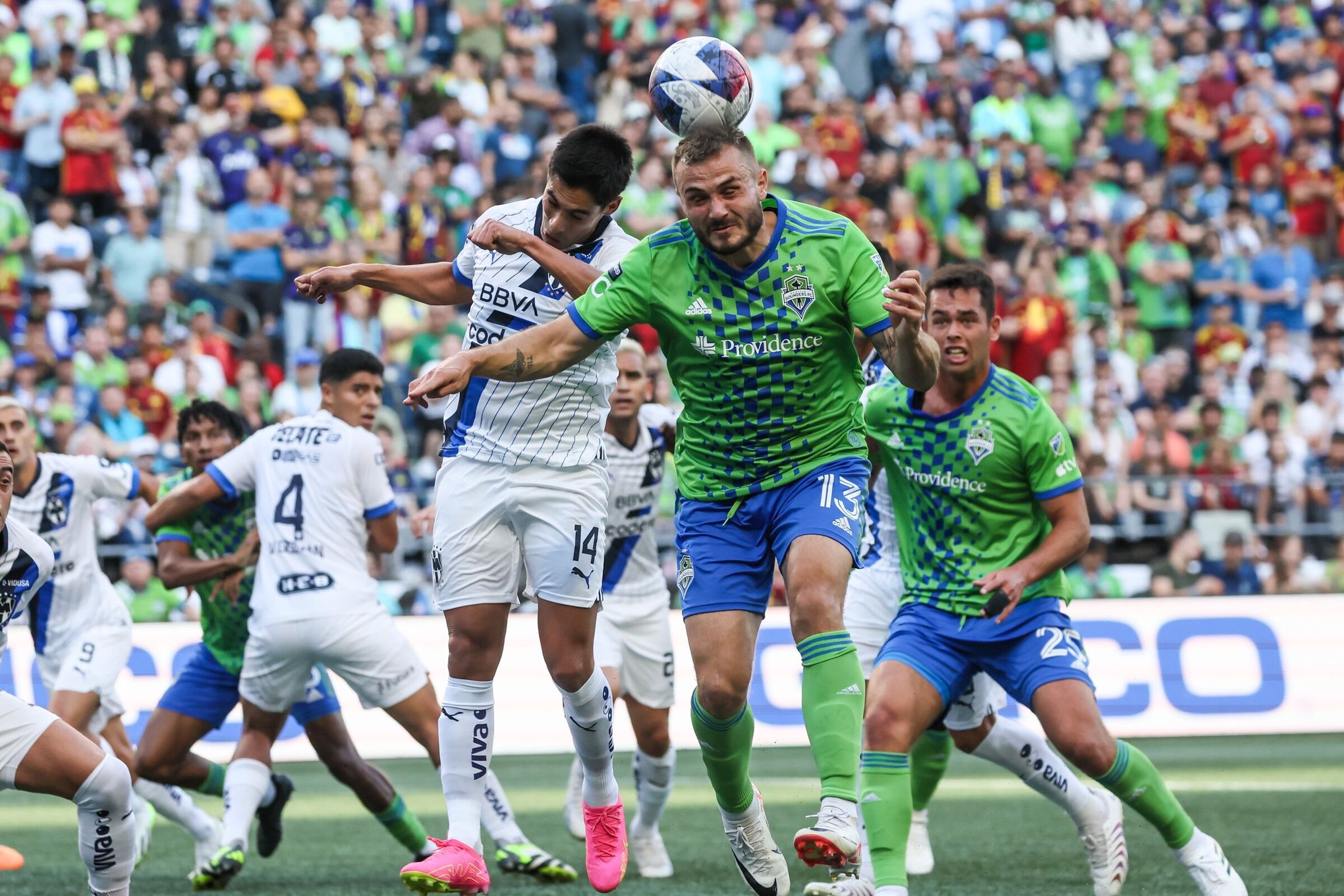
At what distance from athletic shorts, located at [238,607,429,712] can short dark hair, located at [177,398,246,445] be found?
49.4 inches

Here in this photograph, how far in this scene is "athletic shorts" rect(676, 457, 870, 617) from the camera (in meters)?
6.23

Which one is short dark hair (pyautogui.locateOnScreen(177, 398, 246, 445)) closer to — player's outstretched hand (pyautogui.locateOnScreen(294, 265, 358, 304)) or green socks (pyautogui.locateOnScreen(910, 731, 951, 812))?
player's outstretched hand (pyautogui.locateOnScreen(294, 265, 358, 304))

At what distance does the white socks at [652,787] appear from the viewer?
8.99 m

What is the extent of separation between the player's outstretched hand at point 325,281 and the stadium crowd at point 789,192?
8.27 meters

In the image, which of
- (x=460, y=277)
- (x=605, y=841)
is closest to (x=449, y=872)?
(x=605, y=841)

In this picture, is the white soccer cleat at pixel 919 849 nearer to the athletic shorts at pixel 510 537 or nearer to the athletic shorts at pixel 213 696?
the athletic shorts at pixel 510 537

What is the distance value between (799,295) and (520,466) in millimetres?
1368

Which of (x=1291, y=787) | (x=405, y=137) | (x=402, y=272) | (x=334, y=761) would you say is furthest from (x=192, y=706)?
(x=405, y=137)

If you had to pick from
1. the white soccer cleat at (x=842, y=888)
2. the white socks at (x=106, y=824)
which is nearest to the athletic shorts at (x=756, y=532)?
the white soccer cleat at (x=842, y=888)

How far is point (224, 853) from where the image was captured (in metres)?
8.23

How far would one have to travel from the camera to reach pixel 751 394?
6.28 m

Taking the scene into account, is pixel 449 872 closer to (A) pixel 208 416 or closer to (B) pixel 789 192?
(A) pixel 208 416

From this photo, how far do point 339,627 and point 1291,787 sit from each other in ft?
22.5

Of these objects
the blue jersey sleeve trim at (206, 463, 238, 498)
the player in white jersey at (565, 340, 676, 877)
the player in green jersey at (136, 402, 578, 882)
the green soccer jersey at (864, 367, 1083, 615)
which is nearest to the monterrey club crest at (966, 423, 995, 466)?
the green soccer jersey at (864, 367, 1083, 615)
